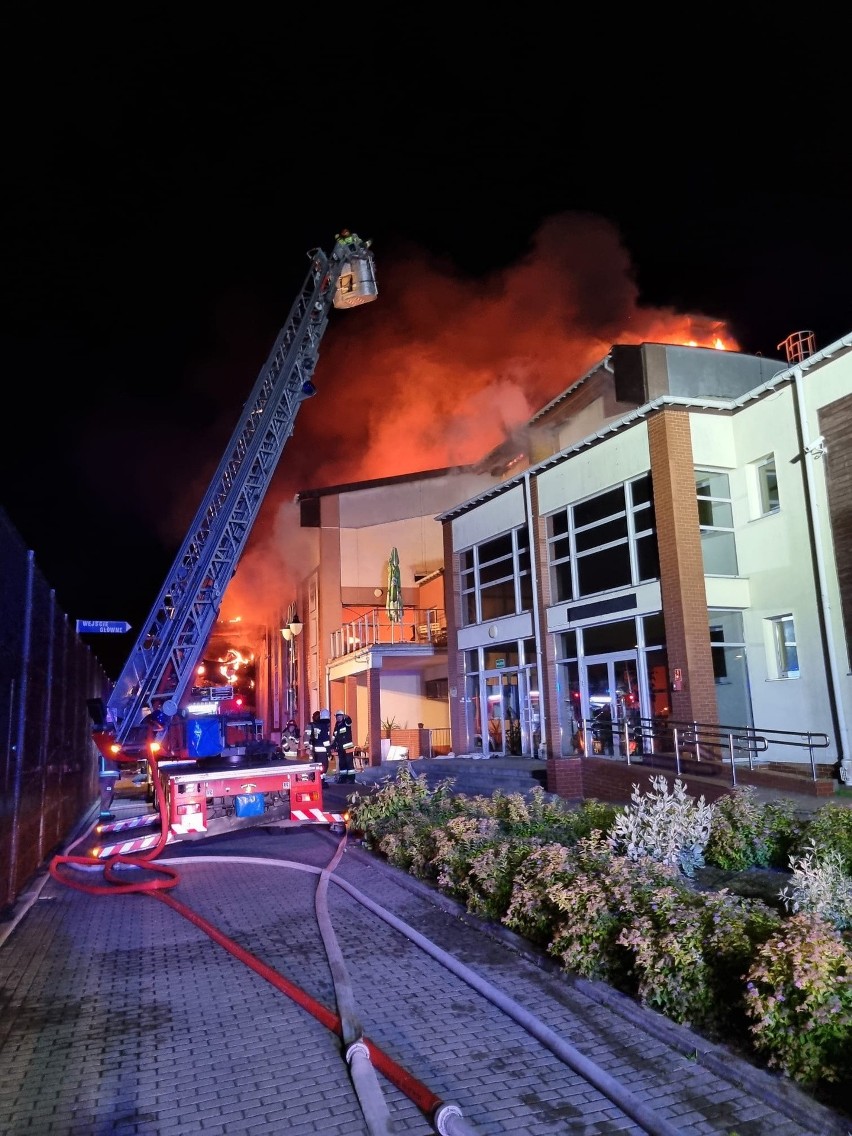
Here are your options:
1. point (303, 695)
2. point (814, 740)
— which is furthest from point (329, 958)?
point (303, 695)

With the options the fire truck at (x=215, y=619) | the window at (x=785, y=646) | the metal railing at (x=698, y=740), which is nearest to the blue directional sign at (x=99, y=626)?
the fire truck at (x=215, y=619)

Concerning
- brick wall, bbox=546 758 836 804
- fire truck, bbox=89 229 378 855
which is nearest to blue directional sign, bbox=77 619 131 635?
fire truck, bbox=89 229 378 855

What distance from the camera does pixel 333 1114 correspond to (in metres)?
3.60

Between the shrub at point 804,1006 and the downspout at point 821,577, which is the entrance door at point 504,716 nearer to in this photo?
the downspout at point 821,577

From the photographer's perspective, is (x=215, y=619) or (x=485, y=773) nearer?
(x=215, y=619)

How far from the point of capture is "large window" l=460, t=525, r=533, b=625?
1909 cm

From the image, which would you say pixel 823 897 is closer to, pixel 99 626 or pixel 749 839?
pixel 749 839

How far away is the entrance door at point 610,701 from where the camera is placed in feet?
50.3

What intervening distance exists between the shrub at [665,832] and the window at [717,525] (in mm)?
7704

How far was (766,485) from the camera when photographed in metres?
14.4

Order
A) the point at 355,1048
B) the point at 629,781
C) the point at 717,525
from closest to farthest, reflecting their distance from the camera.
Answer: the point at 355,1048 → the point at 629,781 → the point at 717,525

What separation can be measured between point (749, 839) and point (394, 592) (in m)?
19.5

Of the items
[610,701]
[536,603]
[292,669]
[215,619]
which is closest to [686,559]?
[610,701]

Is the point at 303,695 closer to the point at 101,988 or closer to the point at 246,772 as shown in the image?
the point at 246,772
